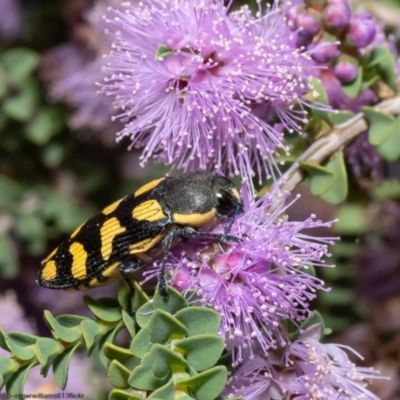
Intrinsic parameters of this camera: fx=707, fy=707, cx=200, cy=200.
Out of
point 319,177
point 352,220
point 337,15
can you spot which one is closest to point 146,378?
point 319,177

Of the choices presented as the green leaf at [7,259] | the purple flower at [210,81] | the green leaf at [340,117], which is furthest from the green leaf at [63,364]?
the green leaf at [7,259]

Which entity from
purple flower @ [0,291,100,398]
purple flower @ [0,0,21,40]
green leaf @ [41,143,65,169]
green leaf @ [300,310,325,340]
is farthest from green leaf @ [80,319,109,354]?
purple flower @ [0,0,21,40]

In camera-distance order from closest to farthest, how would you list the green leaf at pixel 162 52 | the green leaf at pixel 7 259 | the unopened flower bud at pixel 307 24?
the green leaf at pixel 162 52 < the unopened flower bud at pixel 307 24 < the green leaf at pixel 7 259

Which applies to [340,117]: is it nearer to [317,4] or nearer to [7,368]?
[317,4]

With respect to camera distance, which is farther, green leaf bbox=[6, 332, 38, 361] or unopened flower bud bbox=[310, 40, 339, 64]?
unopened flower bud bbox=[310, 40, 339, 64]

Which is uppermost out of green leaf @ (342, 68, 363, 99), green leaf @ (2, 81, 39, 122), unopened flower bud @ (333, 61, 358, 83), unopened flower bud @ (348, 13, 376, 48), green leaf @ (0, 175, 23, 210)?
unopened flower bud @ (348, 13, 376, 48)

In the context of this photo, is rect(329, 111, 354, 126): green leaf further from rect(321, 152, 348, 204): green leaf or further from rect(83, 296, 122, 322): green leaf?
rect(83, 296, 122, 322): green leaf

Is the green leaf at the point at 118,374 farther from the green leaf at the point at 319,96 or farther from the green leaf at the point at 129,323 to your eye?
the green leaf at the point at 319,96
